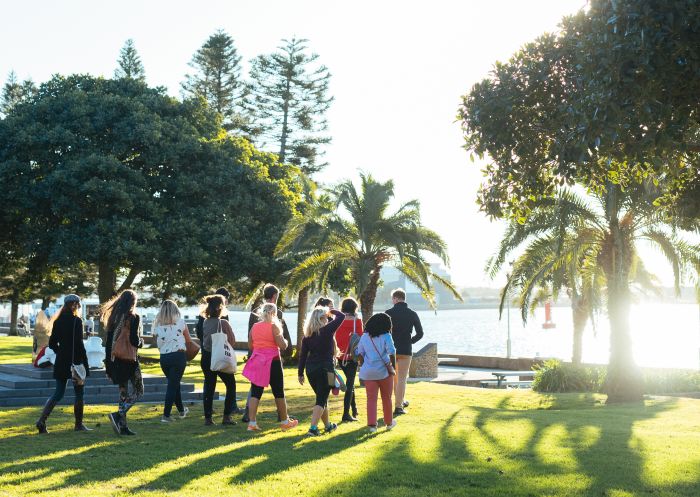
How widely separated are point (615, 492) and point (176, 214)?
23.4 m

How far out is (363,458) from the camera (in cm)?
849

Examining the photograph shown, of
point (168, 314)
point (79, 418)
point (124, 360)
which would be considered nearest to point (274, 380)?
point (168, 314)

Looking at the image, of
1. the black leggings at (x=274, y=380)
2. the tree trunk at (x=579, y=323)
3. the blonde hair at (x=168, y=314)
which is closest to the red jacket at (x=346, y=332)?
the black leggings at (x=274, y=380)

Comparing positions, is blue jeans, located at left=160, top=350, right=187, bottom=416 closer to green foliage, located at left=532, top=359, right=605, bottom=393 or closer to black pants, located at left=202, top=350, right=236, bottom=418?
black pants, located at left=202, top=350, right=236, bottom=418

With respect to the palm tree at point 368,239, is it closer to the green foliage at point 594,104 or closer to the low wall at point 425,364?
the low wall at point 425,364

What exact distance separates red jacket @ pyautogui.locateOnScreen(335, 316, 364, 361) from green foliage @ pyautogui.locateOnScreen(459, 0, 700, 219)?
238 centimetres

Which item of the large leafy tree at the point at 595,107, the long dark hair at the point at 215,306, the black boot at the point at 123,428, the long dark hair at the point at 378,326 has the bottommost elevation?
the black boot at the point at 123,428

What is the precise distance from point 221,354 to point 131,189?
18.3 meters

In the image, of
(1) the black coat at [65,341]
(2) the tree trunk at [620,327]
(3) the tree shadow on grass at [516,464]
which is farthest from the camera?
(2) the tree trunk at [620,327]

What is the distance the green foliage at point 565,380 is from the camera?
21.8 metres

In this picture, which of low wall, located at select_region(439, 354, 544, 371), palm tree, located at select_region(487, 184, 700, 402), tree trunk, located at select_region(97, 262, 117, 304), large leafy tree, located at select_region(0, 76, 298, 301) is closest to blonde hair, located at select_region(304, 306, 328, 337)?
palm tree, located at select_region(487, 184, 700, 402)

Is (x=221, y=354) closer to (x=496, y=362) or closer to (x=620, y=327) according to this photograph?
(x=620, y=327)

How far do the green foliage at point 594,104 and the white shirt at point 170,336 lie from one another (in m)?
4.39

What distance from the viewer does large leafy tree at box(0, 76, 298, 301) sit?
27.2 m
